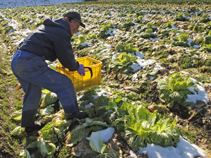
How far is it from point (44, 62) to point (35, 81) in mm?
343

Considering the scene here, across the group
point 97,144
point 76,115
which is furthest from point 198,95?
point 76,115

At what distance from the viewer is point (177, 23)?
8953 mm

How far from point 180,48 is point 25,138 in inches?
223

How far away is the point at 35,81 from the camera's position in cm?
257

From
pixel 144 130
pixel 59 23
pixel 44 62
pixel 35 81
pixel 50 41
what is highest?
pixel 59 23

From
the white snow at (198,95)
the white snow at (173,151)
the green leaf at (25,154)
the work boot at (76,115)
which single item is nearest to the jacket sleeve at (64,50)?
the work boot at (76,115)

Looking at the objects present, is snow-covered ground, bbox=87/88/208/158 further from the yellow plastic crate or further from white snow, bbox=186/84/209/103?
the yellow plastic crate

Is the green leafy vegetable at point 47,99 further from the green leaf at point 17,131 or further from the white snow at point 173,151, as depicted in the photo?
the white snow at point 173,151

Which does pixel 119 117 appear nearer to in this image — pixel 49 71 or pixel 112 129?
pixel 112 129

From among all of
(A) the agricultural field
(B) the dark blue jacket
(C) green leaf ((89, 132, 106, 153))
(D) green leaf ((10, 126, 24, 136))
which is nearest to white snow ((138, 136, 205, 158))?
(A) the agricultural field

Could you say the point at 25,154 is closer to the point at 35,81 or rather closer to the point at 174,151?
the point at 35,81

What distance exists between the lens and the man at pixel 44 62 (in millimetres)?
2438

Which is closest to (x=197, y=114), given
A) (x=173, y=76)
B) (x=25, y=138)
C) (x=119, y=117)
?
(x=173, y=76)

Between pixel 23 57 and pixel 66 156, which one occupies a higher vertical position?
pixel 23 57
